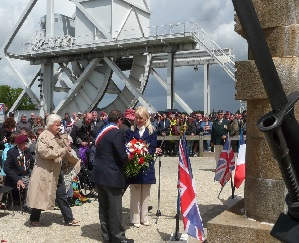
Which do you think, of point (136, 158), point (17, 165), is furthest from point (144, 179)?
point (17, 165)

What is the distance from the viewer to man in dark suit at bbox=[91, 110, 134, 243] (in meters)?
6.47

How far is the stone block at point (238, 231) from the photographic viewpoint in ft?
16.1

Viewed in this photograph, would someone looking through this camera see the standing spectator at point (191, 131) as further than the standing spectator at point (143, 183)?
Yes

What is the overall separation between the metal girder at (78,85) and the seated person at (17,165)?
23276mm

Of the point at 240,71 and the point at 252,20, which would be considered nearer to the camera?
the point at 252,20

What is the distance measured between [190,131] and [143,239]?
13651mm

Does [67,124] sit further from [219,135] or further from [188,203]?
[188,203]

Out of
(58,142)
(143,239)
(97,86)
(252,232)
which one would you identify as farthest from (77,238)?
(97,86)

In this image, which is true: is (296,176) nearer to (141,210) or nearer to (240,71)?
(240,71)

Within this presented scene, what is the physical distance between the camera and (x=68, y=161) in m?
8.48

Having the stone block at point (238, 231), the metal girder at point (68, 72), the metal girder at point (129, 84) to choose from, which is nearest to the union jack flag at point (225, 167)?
the stone block at point (238, 231)

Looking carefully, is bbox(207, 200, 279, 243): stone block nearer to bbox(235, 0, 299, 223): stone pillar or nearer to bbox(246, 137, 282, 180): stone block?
bbox(235, 0, 299, 223): stone pillar

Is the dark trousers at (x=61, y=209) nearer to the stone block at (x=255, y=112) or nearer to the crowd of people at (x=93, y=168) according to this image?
the crowd of people at (x=93, y=168)

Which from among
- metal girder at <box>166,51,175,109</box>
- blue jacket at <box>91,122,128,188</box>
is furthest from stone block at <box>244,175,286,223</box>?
metal girder at <box>166,51,175,109</box>
